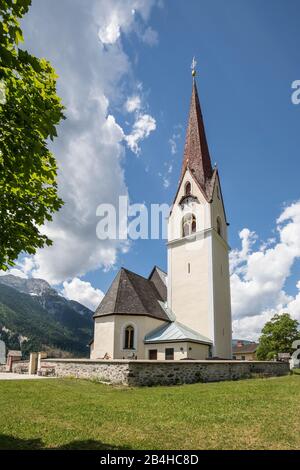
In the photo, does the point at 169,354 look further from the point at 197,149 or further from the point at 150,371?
the point at 197,149

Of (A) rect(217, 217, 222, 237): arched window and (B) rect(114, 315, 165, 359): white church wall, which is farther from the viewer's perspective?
(A) rect(217, 217, 222, 237): arched window

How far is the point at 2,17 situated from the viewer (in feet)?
18.3

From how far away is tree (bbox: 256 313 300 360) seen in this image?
5350cm

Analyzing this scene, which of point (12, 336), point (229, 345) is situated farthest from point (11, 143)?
point (12, 336)

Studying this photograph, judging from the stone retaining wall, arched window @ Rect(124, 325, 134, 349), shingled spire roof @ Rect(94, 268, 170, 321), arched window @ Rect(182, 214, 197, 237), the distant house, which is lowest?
the distant house

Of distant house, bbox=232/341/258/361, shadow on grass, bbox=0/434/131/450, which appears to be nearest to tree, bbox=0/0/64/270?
shadow on grass, bbox=0/434/131/450

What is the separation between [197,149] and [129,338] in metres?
22.0

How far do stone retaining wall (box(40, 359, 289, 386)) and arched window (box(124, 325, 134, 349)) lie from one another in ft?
24.0

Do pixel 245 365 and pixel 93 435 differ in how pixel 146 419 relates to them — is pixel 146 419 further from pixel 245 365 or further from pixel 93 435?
pixel 245 365

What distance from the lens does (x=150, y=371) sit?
54.4 feet

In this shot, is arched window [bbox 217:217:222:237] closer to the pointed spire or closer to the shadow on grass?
the pointed spire

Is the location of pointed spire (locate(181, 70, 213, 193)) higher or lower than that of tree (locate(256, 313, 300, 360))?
higher

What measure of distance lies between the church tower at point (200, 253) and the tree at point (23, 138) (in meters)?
25.7
